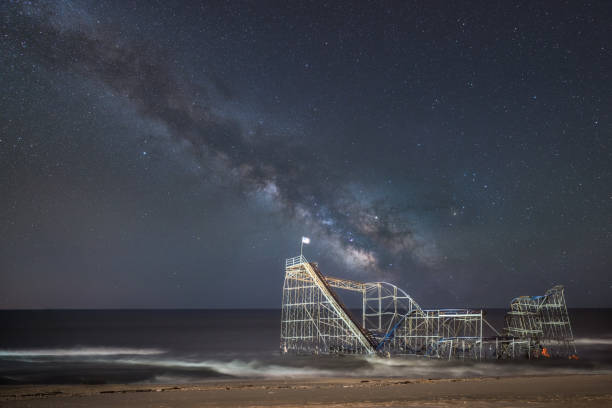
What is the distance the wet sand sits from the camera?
1550 centimetres

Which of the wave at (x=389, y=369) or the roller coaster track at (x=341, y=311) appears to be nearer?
the wave at (x=389, y=369)

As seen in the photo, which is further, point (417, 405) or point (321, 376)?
point (321, 376)

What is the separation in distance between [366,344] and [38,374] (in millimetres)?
23843

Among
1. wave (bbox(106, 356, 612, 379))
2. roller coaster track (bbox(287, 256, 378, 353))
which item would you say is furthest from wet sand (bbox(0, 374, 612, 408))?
roller coaster track (bbox(287, 256, 378, 353))

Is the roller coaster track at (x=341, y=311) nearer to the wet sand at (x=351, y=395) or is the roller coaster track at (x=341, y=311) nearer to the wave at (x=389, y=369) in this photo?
the wave at (x=389, y=369)

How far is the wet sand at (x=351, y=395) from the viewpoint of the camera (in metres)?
15.5

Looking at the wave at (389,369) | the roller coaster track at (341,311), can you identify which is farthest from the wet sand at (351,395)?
the roller coaster track at (341,311)

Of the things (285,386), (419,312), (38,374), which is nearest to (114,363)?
(38,374)

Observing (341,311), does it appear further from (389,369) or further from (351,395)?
(351,395)

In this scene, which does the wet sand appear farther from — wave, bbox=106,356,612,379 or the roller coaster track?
the roller coaster track

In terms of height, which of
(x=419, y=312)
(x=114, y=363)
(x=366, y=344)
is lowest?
(x=114, y=363)

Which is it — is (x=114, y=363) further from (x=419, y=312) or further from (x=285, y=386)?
(x=419, y=312)

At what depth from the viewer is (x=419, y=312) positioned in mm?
34344

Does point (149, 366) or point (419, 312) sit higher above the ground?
point (419, 312)
